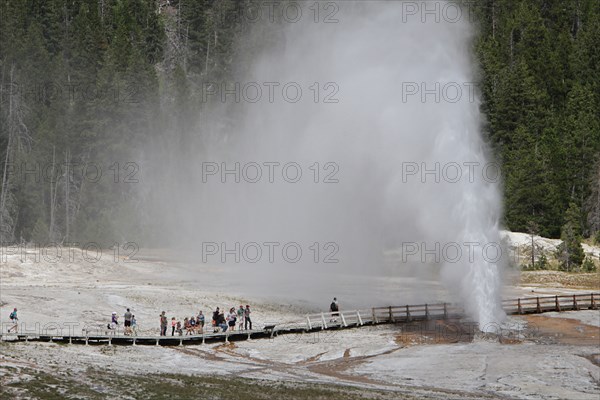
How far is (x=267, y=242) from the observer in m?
74.6

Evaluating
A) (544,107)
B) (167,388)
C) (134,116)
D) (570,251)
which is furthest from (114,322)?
(544,107)

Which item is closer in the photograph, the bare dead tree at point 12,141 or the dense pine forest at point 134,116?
the dense pine forest at point 134,116

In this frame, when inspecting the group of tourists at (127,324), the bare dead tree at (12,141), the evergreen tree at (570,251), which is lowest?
the group of tourists at (127,324)

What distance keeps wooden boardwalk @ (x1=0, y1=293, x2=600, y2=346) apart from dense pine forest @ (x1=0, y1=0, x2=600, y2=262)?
30.6 meters

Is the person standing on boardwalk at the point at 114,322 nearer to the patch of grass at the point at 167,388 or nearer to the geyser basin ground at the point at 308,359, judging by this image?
the geyser basin ground at the point at 308,359

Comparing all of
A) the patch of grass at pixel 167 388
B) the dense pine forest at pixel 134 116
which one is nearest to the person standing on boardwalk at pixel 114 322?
the patch of grass at pixel 167 388

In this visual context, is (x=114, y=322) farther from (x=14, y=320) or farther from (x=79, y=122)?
(x=79, y=122)

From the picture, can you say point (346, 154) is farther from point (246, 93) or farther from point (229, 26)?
point (229, 26)

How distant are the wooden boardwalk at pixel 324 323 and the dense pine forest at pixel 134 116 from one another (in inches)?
1206

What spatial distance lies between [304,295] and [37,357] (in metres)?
25.0

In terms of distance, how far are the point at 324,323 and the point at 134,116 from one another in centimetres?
6586

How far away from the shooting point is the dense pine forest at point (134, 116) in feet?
277

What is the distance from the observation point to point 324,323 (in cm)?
4069

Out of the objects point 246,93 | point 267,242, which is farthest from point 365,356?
point 246,93
